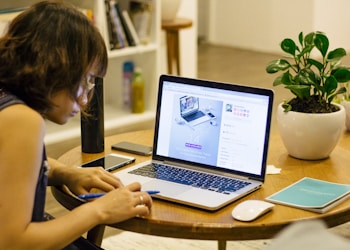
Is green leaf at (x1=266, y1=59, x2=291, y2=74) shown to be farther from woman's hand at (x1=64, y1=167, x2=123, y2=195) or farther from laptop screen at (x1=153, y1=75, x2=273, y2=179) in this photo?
woman's hand at (x1=64, y1=167, x2=123, y2=195)

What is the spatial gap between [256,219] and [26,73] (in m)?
0.58

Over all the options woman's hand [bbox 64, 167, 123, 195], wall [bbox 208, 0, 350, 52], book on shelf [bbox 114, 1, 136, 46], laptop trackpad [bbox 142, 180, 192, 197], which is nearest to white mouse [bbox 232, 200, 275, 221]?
laptop trackpad [bbox 142, 180, 192, 197]

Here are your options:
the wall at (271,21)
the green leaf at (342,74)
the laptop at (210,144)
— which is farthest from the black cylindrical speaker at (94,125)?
the wall at (271,21)

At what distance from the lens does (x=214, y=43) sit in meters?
6.98

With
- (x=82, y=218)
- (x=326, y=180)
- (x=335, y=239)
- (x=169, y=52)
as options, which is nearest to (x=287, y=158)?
(x=326, y=180)

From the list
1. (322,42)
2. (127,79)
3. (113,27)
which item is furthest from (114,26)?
(322,42)

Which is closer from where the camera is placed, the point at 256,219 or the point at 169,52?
the point at 256,219

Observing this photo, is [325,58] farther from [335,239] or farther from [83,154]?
[335,239]

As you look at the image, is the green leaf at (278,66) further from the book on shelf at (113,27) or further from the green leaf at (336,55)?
the book on shelf at (113,27)

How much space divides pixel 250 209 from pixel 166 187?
24cm

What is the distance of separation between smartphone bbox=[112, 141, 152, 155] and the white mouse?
47 centimetres

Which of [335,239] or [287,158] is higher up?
[335,239]

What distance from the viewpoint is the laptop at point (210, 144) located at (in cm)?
168

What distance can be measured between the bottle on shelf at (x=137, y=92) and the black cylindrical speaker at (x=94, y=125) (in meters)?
2.18
